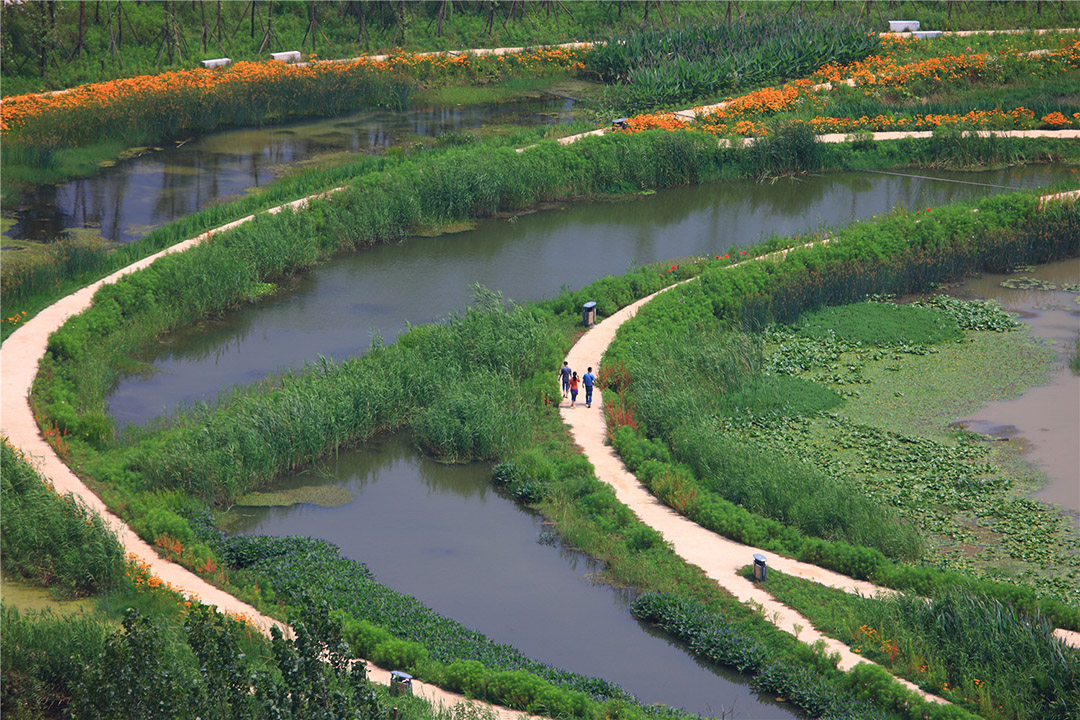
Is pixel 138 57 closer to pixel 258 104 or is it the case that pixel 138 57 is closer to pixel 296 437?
pixel 258 104

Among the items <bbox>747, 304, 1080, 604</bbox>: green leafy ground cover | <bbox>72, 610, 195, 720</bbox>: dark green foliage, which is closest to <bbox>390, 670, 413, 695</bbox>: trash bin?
<bbox>72, 610, 195, 720</bbox>: dark green foliage

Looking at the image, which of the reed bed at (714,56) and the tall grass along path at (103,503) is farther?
the reed bed at (714,56)

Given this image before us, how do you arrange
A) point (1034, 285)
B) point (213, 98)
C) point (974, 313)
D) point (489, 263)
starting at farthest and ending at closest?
A: 1. point (213, 98)
2. point (489, 263)
3. point (1034, 285)
4. point (974, 313)

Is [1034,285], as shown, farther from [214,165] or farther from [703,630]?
[214,165]

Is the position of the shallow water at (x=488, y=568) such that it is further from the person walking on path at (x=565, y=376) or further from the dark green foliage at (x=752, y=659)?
the person walking on path at (x=565, y=376)

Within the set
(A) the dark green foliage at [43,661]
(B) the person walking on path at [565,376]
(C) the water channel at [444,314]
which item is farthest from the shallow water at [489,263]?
(A) the dark green foliage at [43,661]

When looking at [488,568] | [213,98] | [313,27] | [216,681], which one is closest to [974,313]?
[488,568]
